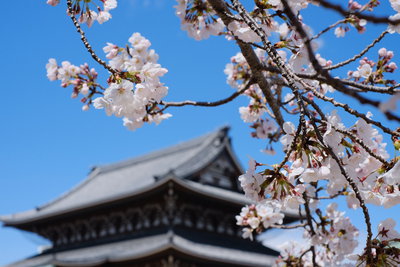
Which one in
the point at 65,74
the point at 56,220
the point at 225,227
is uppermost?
the point at 56,220

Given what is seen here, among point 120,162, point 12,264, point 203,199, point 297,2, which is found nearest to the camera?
point 297,2

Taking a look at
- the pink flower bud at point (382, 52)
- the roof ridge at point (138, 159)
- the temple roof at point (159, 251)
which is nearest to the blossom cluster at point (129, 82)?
the pink flower bud at point (382, 52)

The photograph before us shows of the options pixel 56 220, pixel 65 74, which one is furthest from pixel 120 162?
pixel 65 74

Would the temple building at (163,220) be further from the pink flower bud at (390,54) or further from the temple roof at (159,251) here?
the pink flower bud at (390,54)

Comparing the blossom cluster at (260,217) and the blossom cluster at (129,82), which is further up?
the blossom cluster at (129,82)

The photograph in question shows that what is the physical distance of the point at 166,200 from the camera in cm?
1412

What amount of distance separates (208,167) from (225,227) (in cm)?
238

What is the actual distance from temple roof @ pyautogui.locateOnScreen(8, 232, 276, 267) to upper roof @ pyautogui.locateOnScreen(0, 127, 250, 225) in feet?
5.13

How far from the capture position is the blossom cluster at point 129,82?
2.32 m

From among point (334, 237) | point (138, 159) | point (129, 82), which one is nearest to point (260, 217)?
point (334, 237)

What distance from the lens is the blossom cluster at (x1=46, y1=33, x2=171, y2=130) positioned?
2320 millimetres

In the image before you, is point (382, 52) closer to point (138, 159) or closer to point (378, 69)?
point (378, 69)

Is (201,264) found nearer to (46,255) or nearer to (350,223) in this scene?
(46,255)

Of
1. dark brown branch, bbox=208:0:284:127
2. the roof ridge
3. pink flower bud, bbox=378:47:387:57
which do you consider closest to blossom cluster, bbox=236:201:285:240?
dark brown branch, bbox=208:0:284:127
